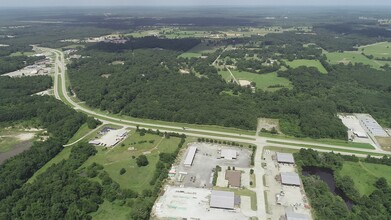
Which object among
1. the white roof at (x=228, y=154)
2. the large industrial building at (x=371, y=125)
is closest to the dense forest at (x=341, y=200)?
the white roof at (x=228, y=154)

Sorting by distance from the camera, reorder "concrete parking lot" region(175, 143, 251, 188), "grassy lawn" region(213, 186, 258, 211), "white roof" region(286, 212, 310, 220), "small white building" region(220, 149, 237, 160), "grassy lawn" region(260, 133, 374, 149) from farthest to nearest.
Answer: "grassy lawn" region(260, 133, 374, 149), "small white building" region(220, 149, 237, 160), "concrete parking lot" region(175, 143, 251, 188), "grassy lawn" region(213, 186, 258, 211), "white roof" region(286, 212, 310, 220)

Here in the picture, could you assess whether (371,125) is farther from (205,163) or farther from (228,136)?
(205,163)

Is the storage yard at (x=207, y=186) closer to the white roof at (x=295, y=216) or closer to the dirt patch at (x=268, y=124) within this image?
the white roof at (x=295, y=216)

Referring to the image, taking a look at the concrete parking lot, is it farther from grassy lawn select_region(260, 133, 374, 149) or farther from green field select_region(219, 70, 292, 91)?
green field select_region(219, 70, 292, 91)

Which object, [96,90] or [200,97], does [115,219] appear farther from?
[96,90]

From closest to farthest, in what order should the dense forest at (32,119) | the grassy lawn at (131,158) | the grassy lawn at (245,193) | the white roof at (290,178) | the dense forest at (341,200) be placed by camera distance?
1. the dense forest at (341,200)
2. the grassy lawn at (245,193)
3. the white roof at (290,178)
4. the grassy lawn at (131,158)
5. the dense forest at (32,119)

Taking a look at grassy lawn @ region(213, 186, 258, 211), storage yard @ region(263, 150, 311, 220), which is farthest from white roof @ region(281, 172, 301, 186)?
grassy lawn @ region(213, 186, 258, 211)

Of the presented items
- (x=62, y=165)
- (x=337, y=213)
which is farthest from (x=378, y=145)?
(x=62, y=165)
